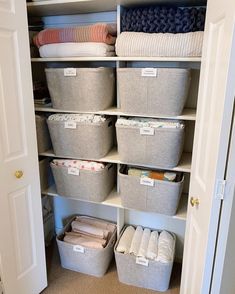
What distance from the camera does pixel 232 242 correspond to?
3.48 ft

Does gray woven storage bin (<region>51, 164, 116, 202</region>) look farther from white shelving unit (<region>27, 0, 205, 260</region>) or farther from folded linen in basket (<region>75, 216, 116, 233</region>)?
folded linen in basket (<region>75, 216, 116, 233</region>)

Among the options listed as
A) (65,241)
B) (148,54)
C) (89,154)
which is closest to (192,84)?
(148,54)

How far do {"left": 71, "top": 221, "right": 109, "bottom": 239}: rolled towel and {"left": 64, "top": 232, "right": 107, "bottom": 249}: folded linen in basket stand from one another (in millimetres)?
44

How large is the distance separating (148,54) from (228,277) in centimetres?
118

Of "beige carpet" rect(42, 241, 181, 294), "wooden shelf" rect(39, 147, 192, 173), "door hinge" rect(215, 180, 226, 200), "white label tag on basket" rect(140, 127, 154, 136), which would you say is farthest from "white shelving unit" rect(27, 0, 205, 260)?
"door hinge" rect(215, 180, 226, 200)

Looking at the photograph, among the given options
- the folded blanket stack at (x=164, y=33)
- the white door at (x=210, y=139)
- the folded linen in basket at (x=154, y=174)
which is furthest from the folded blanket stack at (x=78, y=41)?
the folded linen in basket at (x=154, y=174)

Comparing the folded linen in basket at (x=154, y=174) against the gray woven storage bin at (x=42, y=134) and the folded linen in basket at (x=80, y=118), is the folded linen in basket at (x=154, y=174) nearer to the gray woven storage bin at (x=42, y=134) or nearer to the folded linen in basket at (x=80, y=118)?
the folded linen in basket at (x=80, y=118)

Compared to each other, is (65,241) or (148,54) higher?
(148,54)

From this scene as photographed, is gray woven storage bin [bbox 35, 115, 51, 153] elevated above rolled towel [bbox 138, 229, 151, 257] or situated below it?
above

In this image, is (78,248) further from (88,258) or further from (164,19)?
(164,19)

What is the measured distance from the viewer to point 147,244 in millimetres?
1979

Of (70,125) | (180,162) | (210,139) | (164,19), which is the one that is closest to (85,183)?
(70,125)

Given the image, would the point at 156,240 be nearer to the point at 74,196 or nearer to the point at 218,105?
the point at 74,196

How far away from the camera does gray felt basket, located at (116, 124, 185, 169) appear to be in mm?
1529
